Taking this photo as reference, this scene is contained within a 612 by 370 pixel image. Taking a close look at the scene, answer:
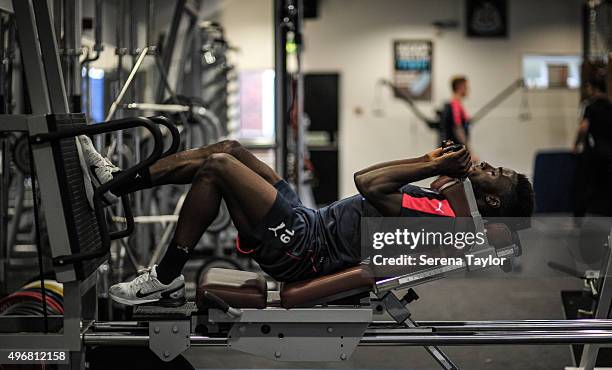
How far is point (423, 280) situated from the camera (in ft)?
9.51

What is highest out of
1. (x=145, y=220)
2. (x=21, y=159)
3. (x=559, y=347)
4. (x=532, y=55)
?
(x=532, y=55)

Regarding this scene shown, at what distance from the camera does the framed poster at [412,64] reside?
1035 centimetres

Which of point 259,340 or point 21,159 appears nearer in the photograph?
point 259,340

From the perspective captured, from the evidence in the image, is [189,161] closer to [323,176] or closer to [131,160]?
→ [131,160]

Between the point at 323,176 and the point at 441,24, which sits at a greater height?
the point at 441,24

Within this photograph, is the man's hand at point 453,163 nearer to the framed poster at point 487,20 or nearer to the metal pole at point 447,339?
the metal pole at point 447,339

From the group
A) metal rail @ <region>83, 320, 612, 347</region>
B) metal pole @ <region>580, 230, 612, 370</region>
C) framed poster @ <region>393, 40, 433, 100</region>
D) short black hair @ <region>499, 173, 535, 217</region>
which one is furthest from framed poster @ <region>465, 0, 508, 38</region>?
metal rail @ <region>83, 320, 612, 347</region>

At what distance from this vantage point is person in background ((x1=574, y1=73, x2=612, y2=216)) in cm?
533

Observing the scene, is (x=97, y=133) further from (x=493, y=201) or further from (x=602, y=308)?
(x=602, y=308)

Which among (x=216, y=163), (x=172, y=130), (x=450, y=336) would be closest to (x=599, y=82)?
(x=450, y=336)

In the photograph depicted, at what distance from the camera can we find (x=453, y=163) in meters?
2.88

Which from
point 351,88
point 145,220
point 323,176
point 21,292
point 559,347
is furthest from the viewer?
Answer: point 351,88

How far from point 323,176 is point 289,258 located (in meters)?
6.10

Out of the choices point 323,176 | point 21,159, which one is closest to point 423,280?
point 21,159
